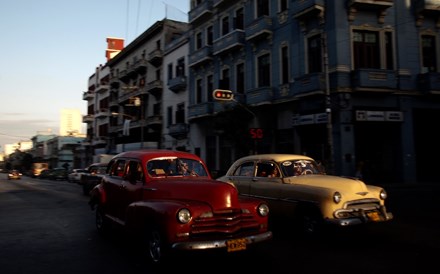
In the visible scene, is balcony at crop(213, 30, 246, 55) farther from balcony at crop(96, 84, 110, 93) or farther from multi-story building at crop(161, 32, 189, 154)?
balcony at crop(96, 84, 110, 93)

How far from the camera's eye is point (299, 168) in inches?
358

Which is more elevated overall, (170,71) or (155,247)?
(170,71)

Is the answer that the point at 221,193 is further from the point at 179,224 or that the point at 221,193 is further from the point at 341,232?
the point at 341,232

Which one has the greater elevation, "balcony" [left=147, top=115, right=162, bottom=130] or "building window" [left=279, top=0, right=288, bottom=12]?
"building window" [left=279, top=0, right=288, bottom=12]

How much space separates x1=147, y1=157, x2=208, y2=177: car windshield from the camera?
23.4 ft

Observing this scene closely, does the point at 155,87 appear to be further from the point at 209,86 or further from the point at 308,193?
the point at 308,193

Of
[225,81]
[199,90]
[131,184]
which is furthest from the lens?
[199,90]

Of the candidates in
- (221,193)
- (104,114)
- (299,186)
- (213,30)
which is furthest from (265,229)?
(104,114)

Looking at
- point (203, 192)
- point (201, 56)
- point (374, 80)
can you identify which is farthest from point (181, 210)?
point (201, 56)

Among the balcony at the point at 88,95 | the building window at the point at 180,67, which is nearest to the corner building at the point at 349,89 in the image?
the building window at the point at 180,67

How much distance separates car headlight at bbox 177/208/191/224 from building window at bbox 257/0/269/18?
22305 mm

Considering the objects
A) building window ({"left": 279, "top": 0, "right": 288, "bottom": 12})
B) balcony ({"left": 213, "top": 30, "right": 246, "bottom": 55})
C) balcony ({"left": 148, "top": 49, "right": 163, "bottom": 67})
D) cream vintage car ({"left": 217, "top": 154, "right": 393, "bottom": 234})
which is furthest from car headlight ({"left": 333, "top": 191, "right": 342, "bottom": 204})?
balcony ({"left": 148, "top": 49, "right": 163, "bottom": 67})

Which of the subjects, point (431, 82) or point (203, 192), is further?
point (431, 82)

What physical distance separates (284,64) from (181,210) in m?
19.8
